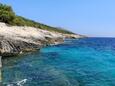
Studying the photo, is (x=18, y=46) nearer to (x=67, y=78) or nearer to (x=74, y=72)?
(x=74, y=72)

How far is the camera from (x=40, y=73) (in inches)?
1250

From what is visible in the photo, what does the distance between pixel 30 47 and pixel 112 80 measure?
2898 cm

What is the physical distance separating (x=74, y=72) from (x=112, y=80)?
5940 millimetres

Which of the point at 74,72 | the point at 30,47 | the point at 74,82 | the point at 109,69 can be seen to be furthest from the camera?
the point at 30,47

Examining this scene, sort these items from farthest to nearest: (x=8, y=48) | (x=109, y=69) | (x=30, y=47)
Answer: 1. (x=30, y=47)
2. (x=8, y=48)
3. (x=109, y=69)

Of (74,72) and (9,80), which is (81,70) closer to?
(74,72)

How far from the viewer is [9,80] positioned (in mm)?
27406

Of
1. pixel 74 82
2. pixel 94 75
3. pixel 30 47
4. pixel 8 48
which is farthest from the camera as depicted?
pixel 30 47

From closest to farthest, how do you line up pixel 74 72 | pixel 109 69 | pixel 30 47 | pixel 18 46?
pixel 74 72, pixel 109 69, pixel 18 46, pixel 30 47

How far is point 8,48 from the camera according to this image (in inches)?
1783

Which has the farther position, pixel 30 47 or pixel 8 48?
pixel 30 47

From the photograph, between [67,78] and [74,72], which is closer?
[67,78]

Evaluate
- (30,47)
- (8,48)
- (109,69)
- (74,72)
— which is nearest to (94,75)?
(74,72)

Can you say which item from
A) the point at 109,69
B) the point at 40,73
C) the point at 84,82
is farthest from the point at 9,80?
the point at 109,69
